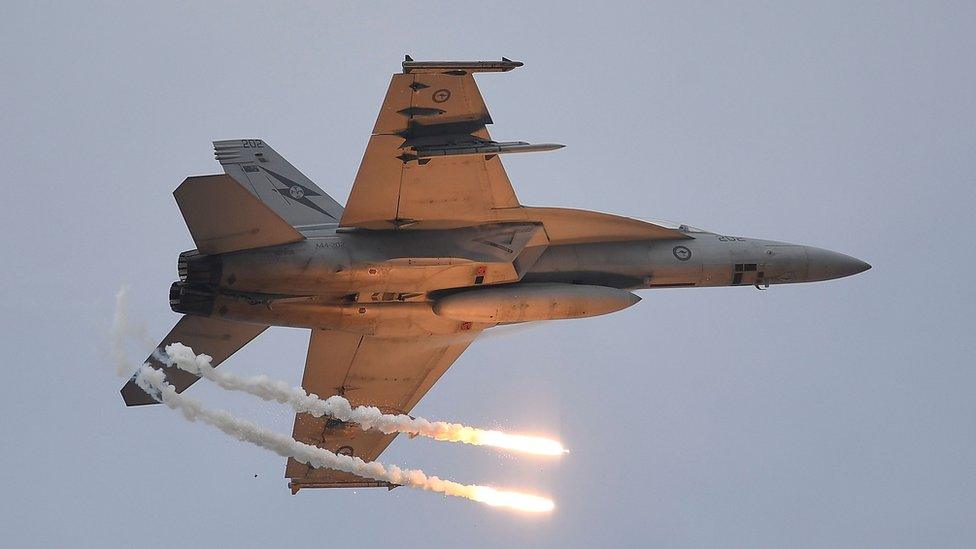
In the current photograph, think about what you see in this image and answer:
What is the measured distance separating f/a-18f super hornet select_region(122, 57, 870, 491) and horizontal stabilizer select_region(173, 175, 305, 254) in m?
0.02

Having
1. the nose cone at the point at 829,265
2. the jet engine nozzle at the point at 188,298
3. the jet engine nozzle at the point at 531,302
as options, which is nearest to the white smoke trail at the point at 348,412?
the jet engine nozzle at the point at 188,298

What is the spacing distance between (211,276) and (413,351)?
216 inches

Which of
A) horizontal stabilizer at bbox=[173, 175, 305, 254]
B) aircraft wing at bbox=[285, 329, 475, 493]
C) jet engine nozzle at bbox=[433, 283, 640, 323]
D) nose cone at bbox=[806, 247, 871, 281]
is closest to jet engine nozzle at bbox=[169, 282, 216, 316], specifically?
horizontal stabilizer at bbox=[173, 175, 305, 254]

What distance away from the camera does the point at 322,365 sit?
94.0 ft

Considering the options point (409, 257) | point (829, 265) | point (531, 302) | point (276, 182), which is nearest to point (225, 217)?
point (409, 257)

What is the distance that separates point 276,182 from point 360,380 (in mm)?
3909

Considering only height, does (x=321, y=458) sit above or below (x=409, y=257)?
below

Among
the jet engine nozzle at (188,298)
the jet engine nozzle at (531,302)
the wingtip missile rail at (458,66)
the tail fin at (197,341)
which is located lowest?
the tail fin at (197,341)

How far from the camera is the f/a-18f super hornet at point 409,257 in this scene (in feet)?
79.9

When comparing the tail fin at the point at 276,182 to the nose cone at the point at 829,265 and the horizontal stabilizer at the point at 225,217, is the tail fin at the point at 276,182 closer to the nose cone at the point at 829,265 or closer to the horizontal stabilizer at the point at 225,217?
the horizontal stabilizer at the point at 225,217

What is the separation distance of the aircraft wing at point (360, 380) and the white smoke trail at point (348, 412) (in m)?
0.39

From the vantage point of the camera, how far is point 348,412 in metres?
28.4

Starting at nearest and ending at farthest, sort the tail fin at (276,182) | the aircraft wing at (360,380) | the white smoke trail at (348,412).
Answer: the white smoke trail at (348,412) → the tail fin at (276,182) → the aircraft wing at (360,380)

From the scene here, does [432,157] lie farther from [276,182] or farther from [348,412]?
[348,412]
